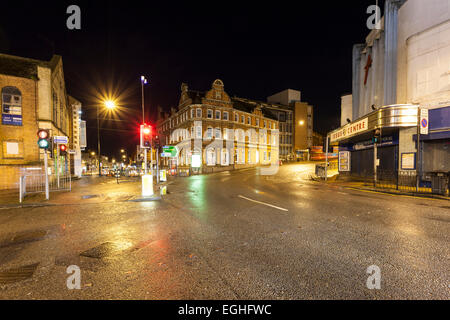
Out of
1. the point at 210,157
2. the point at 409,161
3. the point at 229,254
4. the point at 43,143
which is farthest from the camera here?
the point at 210,157

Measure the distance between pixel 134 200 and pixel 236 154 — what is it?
33496mm

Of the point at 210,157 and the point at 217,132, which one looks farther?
the point at 217,132

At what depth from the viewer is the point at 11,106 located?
16.9m

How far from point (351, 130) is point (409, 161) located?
207 inches

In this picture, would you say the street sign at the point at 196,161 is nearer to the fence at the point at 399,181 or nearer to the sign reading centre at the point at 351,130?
the sign reading centre at the point at 351,130

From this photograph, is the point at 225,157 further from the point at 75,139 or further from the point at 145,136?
the point at 145,136

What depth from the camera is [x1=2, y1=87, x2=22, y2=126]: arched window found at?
16.6 meters

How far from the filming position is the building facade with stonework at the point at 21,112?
16.3m

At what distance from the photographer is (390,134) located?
15609mm

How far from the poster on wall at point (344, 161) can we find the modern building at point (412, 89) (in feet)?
15.4

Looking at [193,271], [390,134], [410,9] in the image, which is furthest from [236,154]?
[193,271]

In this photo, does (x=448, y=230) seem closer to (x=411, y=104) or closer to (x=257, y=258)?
(x=257, y=258)

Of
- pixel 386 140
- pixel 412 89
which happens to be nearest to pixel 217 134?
pixel 386 140

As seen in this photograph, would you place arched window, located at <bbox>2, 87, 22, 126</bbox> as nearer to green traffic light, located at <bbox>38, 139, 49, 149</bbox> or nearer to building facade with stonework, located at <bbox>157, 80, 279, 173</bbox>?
green traffic light, located at <bbox>38, 139, 49, 149</bbox>
